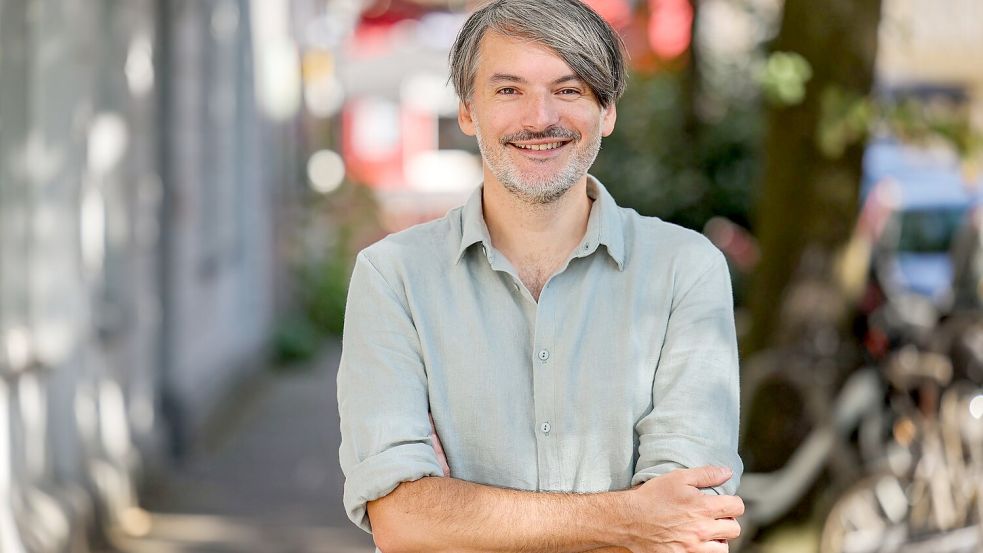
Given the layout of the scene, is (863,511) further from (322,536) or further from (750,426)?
(322,536)

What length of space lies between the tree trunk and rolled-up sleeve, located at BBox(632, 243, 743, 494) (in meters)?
4.41

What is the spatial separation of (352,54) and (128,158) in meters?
17.1

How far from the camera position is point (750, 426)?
7.36 meters

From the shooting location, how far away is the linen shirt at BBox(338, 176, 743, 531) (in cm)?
284

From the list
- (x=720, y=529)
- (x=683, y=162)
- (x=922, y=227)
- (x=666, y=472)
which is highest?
(x=666, y=472)

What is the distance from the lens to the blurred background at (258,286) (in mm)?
6789

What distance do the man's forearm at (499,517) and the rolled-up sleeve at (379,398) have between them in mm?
46

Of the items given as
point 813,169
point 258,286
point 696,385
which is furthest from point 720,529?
point 258,286

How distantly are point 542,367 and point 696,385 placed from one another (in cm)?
29

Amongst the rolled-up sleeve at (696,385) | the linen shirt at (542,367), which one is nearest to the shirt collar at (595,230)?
the linen shirt at (542,367)

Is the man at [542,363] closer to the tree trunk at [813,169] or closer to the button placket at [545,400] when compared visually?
the button placket at [545,400]

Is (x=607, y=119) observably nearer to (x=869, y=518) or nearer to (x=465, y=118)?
(x=465, y=118)

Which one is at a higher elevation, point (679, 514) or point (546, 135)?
point (546, 135)

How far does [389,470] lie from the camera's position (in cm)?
281
